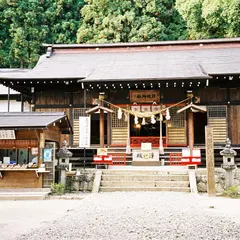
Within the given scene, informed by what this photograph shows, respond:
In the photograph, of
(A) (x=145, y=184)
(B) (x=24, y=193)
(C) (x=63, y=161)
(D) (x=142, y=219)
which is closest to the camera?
(D) (x=142, y=219)

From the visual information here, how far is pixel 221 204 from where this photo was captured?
9.23 m

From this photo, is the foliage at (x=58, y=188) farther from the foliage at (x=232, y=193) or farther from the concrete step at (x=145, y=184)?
the foliage at (x=232, y=193)

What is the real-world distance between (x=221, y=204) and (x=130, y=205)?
2324 millimetres

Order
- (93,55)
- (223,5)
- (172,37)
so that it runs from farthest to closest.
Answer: (172,37) → (223,5) → (93,55)

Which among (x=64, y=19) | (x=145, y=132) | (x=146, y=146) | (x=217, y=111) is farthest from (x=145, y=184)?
(x=64, y=19)

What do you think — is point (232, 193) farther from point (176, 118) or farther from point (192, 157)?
point (176, 118)

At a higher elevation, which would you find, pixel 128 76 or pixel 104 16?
pixel 104 16

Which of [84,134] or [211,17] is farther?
[211,17]

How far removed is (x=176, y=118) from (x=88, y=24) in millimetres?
18269

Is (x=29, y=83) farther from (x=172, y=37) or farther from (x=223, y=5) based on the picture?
(x=172, y=37)

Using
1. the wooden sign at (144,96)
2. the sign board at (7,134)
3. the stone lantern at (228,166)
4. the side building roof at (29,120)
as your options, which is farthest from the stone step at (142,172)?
the wooden sign at (144,96)

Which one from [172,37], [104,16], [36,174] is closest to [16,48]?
[104,16]

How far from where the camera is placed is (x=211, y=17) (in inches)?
955

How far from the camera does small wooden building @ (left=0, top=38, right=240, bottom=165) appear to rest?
1430 centimetres
